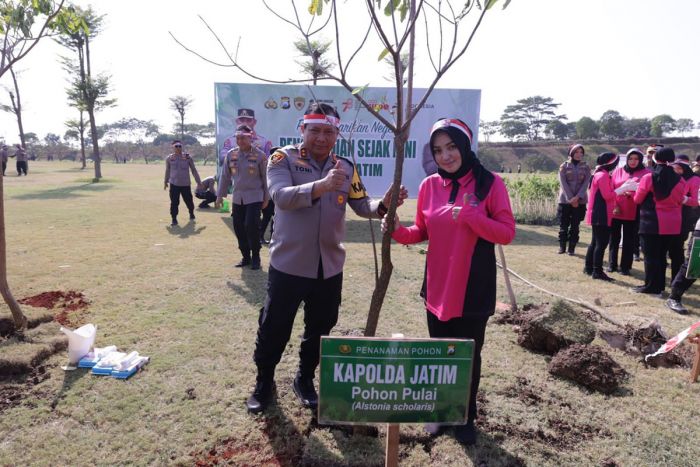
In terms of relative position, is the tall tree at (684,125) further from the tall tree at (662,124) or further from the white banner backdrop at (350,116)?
the white banner backdrop at (350,116)

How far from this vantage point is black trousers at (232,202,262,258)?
604 centimetres

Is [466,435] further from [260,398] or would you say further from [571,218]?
[571,218]


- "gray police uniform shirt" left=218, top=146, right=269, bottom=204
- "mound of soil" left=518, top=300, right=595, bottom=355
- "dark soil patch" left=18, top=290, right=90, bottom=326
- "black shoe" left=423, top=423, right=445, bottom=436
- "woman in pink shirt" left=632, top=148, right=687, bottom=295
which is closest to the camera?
"black shoe" left=423, top=423, right=445, bottom=436

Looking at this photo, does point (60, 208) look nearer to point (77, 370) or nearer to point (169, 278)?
point (169, 278)

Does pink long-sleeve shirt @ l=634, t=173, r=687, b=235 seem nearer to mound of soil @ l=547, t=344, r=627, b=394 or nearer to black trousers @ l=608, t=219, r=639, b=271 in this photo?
black trousers @ l=608, t=219, r=639, b=271

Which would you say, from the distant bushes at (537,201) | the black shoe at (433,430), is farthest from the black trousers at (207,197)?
the black shoe at (433,430)

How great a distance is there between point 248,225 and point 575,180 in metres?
5.46

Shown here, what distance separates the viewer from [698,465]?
8.20 ft

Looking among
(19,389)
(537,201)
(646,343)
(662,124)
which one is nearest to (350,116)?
(537,201)

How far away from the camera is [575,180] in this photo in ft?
25.1

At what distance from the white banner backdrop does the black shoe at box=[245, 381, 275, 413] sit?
25.5 ft

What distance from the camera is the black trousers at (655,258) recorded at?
555 centimetres

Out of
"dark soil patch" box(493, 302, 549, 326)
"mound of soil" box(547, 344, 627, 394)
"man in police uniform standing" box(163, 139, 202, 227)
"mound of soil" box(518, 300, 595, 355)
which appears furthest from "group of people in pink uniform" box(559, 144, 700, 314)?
Answer: "man in police uniform standing" box(163, 139, 202, 227)

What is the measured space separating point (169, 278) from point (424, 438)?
4180mm
